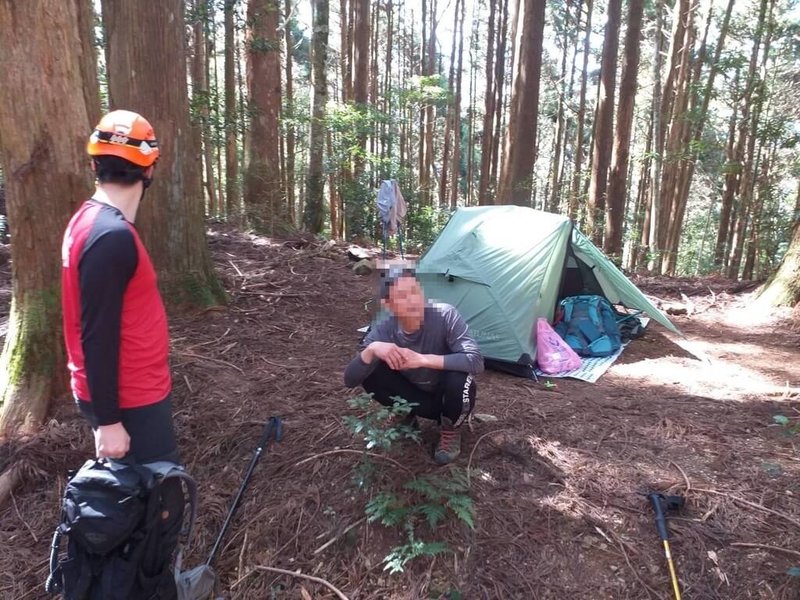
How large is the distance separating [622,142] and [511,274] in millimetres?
7913

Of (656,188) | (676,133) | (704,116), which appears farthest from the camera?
(656,188)

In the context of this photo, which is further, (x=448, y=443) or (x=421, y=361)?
(x=448, y=443)

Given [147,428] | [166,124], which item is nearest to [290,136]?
[166,124]

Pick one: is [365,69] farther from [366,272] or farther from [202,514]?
[202,514]

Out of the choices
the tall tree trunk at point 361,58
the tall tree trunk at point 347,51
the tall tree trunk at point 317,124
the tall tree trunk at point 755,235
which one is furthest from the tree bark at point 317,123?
the tall tree trunk at point 755,235

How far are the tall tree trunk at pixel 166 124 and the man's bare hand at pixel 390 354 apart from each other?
106 inches

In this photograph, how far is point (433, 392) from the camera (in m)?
3.03

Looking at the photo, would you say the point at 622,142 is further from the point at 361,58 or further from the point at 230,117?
the point at 230,117

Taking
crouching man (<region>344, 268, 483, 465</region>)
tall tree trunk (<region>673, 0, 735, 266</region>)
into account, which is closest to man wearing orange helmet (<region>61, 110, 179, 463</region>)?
crouching man (<region>344, 268, 483, 465</region>)

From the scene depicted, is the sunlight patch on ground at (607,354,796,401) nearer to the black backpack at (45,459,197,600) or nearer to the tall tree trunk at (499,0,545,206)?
the black backpack at (45,459,197,600)

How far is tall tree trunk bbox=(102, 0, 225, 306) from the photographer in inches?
174

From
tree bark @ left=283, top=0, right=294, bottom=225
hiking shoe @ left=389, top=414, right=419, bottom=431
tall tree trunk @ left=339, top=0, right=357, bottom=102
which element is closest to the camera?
hiking shoe @ left=389, top=414, right=419, bottom=431

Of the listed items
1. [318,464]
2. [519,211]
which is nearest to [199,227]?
[318,464]

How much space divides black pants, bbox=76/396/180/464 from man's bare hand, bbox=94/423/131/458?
0.05 m
